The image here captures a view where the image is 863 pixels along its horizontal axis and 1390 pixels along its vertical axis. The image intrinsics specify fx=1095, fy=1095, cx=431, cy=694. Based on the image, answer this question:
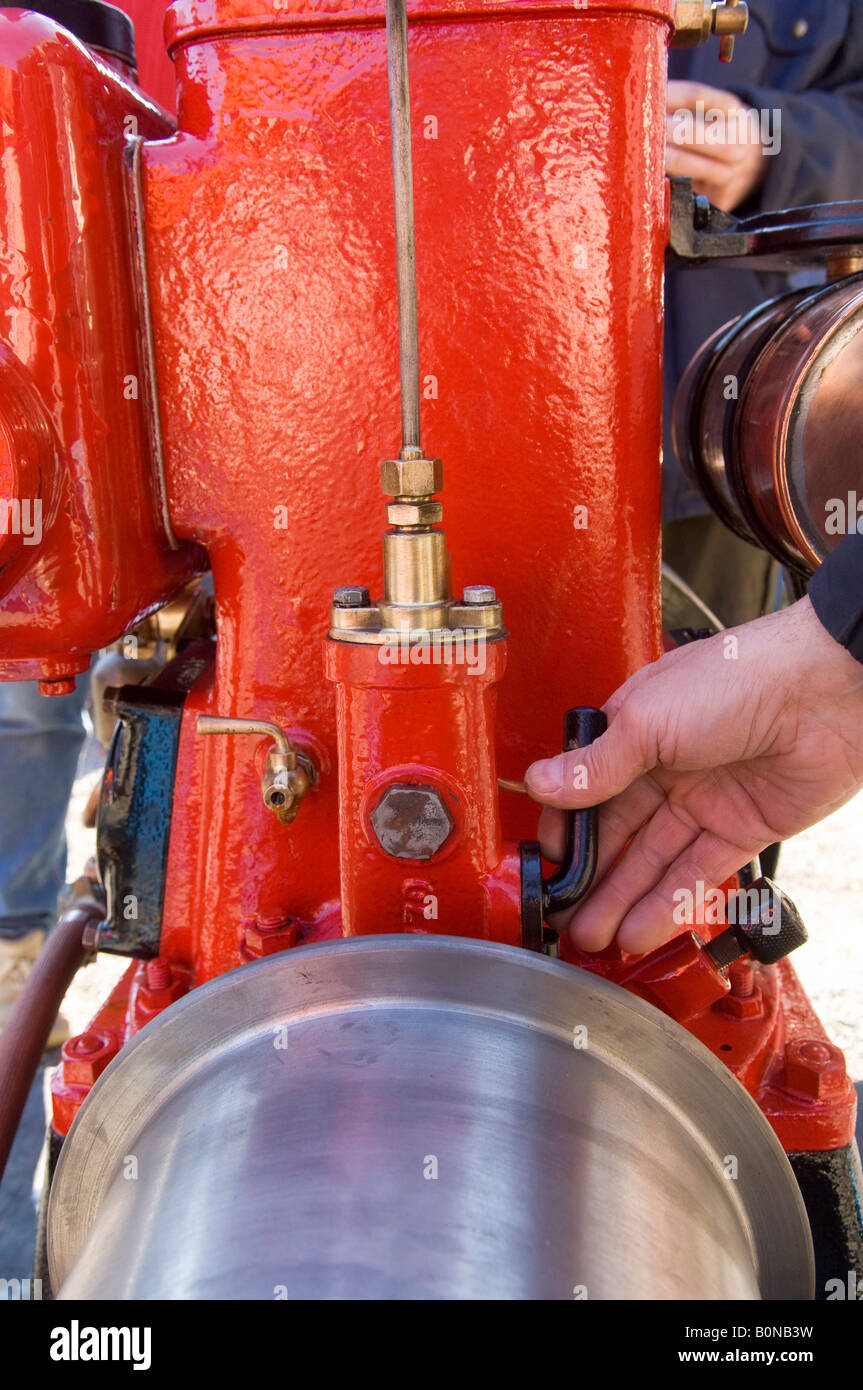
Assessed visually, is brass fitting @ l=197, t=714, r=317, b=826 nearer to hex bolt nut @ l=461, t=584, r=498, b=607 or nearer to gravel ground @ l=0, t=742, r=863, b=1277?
hex bolt nut @ l=461, t=584, r=498, b=607

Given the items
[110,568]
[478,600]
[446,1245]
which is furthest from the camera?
[110,568]

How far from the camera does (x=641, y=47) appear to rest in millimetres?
782

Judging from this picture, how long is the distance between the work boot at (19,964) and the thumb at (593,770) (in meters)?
1.26

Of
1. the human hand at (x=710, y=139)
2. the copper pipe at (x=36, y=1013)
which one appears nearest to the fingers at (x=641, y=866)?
the copper pipe at (x=36, y=1013)

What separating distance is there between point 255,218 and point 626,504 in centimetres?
35

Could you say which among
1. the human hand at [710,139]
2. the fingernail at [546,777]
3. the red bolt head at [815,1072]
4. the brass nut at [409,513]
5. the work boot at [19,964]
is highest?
the human hand at [710,139]

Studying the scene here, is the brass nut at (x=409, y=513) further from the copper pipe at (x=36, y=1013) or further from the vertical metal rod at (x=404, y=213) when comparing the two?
the copper pipe at (x=36, y=1013)

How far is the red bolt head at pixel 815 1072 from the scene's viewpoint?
902 mm

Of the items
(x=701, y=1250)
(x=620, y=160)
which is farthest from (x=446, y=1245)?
(x=620, y=160)

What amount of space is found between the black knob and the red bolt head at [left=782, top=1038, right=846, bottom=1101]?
124 millimetres

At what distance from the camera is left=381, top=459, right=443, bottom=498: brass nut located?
0.70 metres

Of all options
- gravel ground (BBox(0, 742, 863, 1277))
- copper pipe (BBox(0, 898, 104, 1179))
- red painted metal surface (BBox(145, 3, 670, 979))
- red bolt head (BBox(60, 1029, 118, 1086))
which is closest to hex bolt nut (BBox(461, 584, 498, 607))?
red painted metal surface (BBox(145, 3, 670, 979))
